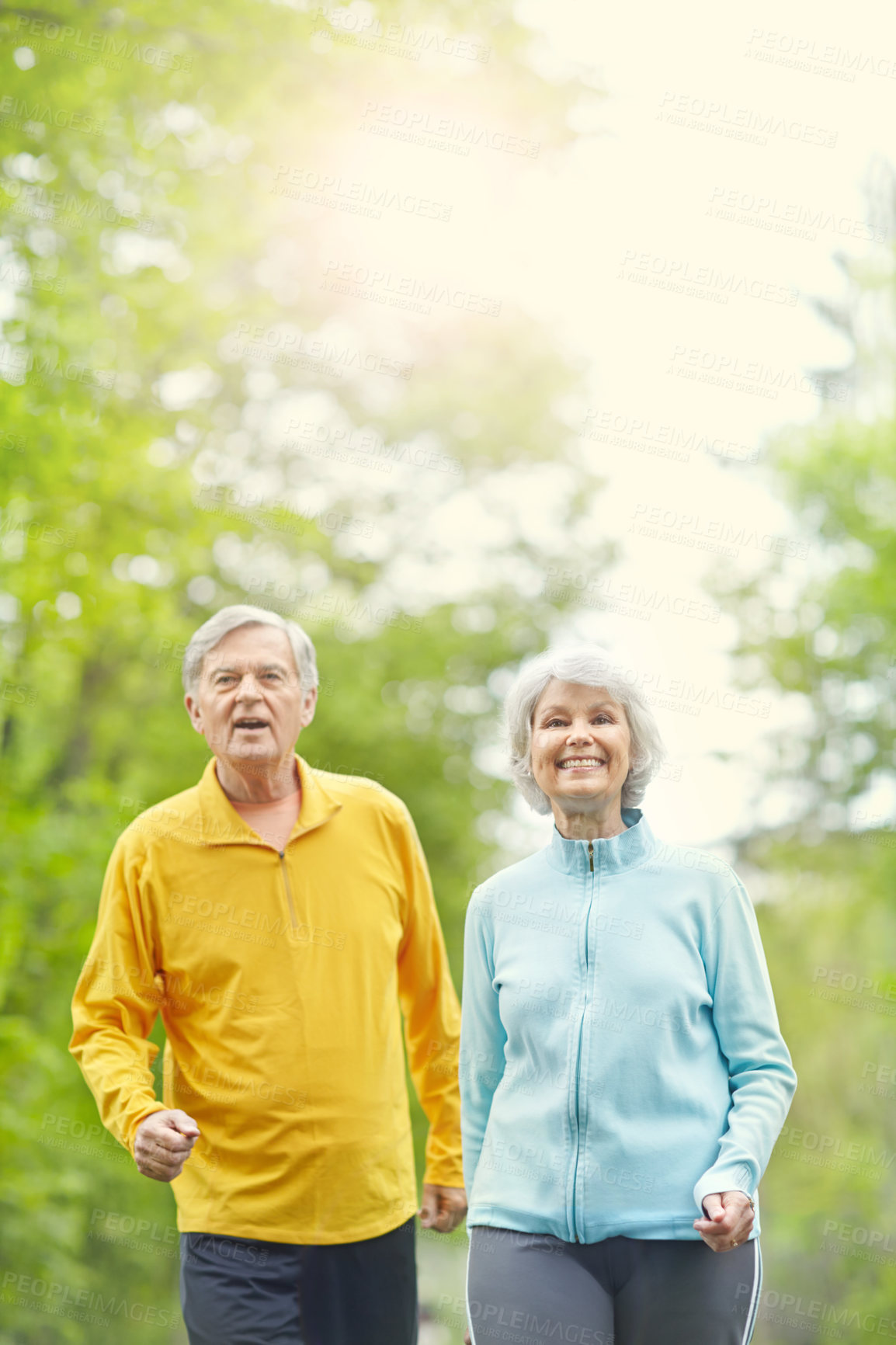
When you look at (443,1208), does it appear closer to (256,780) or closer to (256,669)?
(256,780)

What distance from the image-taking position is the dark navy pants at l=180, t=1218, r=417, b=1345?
9.43ft

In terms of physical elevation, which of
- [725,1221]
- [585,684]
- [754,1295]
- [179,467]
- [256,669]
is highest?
[179,467]

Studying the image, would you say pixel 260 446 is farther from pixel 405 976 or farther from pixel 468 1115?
pixel 468 1115

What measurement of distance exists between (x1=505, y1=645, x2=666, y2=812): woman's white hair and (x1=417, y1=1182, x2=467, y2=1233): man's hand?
3.75 feet

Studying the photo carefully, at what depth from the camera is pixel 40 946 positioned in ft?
25.7

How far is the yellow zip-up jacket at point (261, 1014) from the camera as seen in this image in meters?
2.97

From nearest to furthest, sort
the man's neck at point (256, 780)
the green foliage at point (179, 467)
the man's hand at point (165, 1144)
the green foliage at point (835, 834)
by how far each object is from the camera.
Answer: the man's hand at point (165, 1144)
the man's neck at point (256, 780)
the green foliage at point (179, 467)
the green foliage at point (835, 834)

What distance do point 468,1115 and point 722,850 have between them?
11.4 m

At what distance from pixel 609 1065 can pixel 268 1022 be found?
3.12 feet

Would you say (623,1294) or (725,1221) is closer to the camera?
(725,1221)

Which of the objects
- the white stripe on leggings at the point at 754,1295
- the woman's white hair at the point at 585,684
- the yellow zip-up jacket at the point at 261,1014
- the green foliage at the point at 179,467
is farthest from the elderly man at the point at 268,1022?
the green foliage at the point at 179,467

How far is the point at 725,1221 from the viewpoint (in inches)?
86.0

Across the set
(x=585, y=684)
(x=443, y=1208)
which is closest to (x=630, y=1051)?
(x=585, y=684)

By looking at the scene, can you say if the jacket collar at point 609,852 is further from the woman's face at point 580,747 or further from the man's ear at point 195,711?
the man's ear at point 195,711
